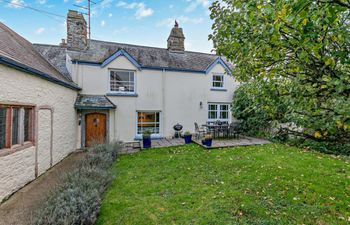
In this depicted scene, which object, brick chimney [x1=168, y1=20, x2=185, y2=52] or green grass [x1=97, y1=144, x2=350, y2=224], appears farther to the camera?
brick chimney [x1=168, y1=20, x2=185, y2=52]

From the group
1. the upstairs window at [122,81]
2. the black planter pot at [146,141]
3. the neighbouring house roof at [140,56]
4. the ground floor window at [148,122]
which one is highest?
the neighbouring house roof at [140,56]

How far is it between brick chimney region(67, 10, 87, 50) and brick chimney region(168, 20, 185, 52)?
21.3ft

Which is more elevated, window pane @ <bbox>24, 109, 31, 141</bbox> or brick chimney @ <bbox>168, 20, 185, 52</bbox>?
brick chimney @ <bbox>168, 20, 185, 52</bbox>

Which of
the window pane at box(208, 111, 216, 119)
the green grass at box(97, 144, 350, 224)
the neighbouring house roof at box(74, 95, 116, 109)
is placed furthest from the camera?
the window pane at box(208, 111, 216, 119)

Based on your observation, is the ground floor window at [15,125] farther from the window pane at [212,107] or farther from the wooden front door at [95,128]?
the window pane at [212,107]

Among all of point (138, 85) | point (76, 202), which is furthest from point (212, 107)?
point (76, 202)

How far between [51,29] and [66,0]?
403 centimetres

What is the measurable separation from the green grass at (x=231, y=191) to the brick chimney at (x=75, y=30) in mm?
8758

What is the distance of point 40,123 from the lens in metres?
6.81

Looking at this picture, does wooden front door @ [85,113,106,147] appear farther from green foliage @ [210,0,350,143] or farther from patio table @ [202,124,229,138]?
green foliage @ [210,0,350,143]

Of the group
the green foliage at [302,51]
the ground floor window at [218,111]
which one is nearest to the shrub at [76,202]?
the green foliage at [302,51]

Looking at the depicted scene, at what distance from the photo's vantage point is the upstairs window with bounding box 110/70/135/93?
11797mm

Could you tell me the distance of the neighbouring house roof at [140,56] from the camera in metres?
11.5

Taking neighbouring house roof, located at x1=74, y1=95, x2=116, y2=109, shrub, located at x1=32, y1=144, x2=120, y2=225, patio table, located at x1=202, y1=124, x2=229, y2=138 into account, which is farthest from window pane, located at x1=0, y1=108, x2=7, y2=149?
patio table, located at x1=202, y1=124, x2=229, y2=138
